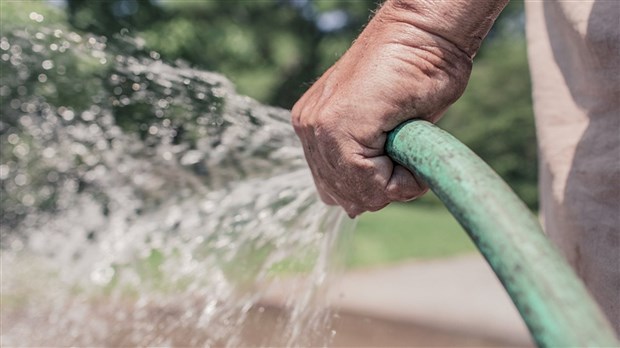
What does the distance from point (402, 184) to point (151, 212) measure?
183 centimetres

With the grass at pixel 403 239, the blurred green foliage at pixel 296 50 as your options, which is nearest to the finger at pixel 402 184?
the blurred green foliage at pixel 296 50

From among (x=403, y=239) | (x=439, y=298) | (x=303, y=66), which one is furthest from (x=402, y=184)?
(x=303, y=66)

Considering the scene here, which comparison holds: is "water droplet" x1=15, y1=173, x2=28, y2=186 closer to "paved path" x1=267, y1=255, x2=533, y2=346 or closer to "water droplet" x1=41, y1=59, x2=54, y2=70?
"water droplet" x1=41, y1=59, x2=54, y2=70

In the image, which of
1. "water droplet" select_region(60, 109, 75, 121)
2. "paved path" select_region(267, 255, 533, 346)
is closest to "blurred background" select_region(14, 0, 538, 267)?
"water droplet" select_region(60, 109, 75, 121)

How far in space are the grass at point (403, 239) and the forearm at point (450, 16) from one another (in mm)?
6987

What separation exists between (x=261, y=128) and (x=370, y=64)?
112 centimetres

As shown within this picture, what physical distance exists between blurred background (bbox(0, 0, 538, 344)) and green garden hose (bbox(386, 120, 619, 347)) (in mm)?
1748

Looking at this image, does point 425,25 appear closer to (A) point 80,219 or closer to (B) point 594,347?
(B) point 594,347

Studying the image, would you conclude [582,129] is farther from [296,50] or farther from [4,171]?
[296,50]

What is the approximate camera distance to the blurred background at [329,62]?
10922 millimetres

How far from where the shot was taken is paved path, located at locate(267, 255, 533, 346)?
6.68m

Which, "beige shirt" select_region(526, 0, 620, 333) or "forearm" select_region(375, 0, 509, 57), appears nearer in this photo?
"forearm" select_region(375, 0, 509, 57)

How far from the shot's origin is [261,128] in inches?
100

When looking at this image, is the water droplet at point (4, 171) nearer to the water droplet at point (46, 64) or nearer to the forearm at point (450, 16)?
the water droplet at point (46, 64)
